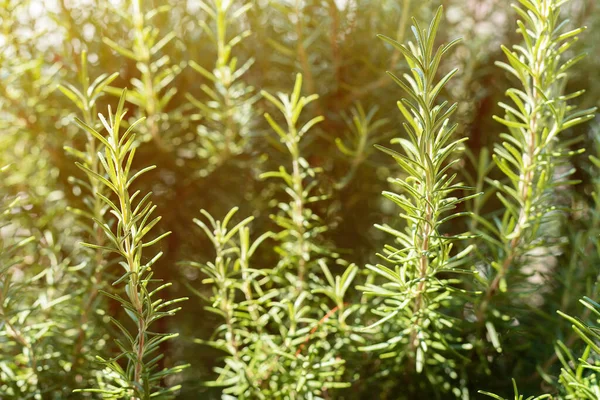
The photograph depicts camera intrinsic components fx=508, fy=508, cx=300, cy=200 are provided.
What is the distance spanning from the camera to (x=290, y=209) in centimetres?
39

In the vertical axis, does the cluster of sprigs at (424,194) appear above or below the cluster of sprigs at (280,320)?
above

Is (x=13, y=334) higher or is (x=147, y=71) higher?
(x=147, y=71)

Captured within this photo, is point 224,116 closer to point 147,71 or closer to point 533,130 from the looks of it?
point 147,71

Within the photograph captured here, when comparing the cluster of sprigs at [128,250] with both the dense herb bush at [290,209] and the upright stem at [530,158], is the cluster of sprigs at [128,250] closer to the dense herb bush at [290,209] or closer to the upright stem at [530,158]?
the dense herb bush at [290,209]

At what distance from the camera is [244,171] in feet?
1.50

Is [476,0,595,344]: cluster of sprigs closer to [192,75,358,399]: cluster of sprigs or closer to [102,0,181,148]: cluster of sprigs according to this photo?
[192,75,358,399]: cluster of sprigs

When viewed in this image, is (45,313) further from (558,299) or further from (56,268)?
(558,299)

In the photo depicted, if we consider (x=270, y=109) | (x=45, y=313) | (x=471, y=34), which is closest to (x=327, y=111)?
(x=270, y=109)

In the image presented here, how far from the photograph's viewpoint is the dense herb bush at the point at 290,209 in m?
0.30

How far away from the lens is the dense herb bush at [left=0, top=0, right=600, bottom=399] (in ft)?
0.97

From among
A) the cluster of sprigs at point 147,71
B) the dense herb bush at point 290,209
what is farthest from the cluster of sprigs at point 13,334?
the cluster of sprigs at point 147,71

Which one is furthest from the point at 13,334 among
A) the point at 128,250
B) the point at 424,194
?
the point at 424,194

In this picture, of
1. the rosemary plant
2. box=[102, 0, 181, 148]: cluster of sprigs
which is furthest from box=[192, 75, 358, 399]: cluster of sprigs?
box=[102, 0, 181, 148]: cluster of sprigs

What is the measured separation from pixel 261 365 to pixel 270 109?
→ 232mm
